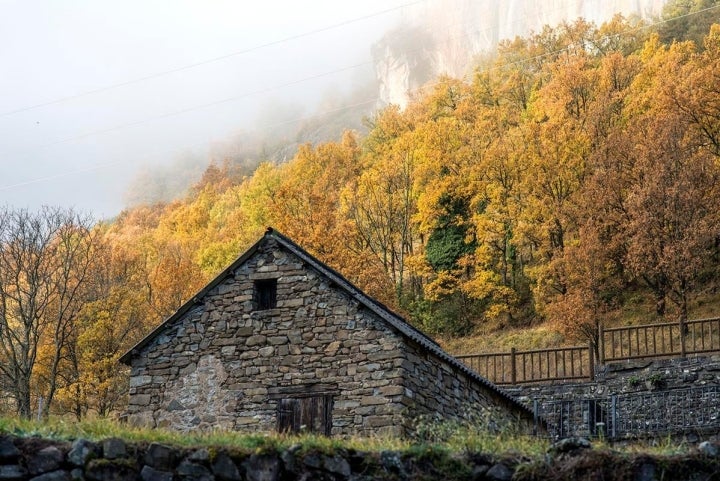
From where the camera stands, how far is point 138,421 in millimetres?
22188

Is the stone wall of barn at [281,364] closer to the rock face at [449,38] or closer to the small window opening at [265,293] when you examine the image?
the small window opening at [265,293]

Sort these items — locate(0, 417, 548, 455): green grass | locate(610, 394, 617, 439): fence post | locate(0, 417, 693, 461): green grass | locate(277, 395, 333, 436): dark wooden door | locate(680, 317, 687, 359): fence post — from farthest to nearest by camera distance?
1. locate(680, 317, 687, 359): fence post
2. locate(610, 394, 617, 439): fence post
3. locate(277, 395, 333, 436): dark wooden door
4. locate(0, 417, 548, 455): green grass
5. locate(0, 417, 693, 461): green grass

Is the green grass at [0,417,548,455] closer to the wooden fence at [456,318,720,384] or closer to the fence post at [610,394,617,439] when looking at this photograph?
the fence post at [610,394,617,439]

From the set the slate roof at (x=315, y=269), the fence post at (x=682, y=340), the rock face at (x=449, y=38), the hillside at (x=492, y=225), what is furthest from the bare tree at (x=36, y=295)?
the rock face at (x=449, y=38)

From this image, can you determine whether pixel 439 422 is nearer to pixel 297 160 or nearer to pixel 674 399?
pixel 674 399

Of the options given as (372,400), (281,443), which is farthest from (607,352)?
(281,443)

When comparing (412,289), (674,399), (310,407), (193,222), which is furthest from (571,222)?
(193,222)

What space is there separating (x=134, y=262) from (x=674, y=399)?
3130 cm

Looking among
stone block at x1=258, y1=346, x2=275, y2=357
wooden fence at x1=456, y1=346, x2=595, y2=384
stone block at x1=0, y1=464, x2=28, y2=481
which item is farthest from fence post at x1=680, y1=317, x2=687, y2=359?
stone block at x1=0, y1=464, x2=28, y2=481

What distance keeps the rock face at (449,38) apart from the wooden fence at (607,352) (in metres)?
63.6

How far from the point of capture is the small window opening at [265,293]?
2231 centimetres

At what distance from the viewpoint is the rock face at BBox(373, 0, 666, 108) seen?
333 ft

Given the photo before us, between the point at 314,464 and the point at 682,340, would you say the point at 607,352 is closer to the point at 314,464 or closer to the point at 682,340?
the point at 682,340

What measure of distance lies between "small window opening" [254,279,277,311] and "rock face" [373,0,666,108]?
77.8 meters
